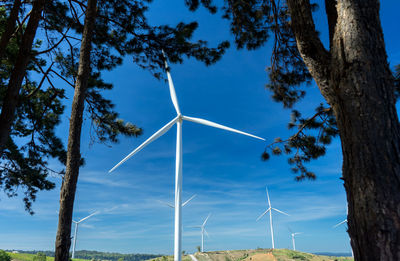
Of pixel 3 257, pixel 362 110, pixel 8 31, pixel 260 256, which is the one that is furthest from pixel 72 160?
A: pixel 260 256

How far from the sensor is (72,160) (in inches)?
240

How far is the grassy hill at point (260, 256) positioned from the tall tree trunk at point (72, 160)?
15.3 meters

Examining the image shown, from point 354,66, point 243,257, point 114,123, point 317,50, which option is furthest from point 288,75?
point 243,257

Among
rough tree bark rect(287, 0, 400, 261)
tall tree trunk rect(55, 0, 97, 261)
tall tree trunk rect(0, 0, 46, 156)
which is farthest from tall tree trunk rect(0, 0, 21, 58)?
Answer: rough tree bark rect(287, 0, 400, 261)

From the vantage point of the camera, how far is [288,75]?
735cm

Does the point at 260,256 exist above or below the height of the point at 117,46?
below

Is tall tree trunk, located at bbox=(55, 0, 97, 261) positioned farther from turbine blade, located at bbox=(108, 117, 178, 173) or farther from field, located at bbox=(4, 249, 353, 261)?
field, located at bbox=(4, 249, 353, 261)

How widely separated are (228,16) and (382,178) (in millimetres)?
6593

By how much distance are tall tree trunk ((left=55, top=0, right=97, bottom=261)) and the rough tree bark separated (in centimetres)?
538

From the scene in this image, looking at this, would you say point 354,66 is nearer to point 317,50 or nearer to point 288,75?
point 317,50

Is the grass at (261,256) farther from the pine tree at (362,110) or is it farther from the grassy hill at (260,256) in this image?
the pine tree at (362,110)

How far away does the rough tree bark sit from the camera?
249 cm

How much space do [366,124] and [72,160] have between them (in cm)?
586

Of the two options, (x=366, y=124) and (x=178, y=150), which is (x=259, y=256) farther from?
(x=366, y=124)
